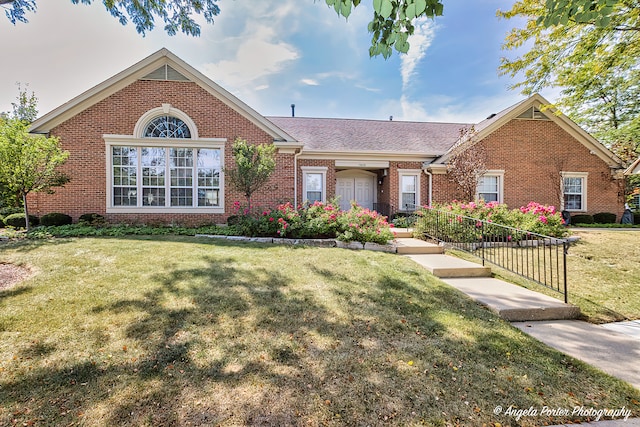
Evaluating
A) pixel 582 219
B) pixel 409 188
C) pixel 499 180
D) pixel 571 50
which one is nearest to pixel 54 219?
pixel 409 188

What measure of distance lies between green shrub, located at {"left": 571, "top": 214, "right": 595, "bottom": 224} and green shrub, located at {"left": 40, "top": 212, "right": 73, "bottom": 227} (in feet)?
70.3

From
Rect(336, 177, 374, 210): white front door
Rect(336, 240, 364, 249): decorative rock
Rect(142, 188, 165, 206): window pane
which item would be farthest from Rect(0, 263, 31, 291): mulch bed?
Rect(336, 177, 374, 210): white front door

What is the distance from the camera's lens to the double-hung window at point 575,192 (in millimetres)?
13438

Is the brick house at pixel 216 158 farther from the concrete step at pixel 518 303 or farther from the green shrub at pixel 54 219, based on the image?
the concrete step at pixel 518 303

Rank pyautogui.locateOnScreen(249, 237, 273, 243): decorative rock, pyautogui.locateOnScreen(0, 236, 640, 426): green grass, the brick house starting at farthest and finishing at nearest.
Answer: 1. the brick house
2. pyautogui.locateOnScreen(249, 237, 273, 243): decorative rock
3. pyautogui.locateOnScreen(0, 236, 640, 426): green grass

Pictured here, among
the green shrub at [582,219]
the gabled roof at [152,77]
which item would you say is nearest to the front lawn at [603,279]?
the green shrub at [582,219]

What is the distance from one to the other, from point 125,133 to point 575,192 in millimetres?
20138

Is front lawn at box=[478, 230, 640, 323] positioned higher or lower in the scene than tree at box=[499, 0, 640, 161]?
lower

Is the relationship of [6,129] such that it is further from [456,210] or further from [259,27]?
[456,210]

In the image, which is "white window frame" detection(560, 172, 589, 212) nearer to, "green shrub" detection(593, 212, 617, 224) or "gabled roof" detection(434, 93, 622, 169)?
"green shrub" detection(593, 212, 617, 224)

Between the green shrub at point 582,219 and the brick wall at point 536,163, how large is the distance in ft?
1.96

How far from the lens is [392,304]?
402cm

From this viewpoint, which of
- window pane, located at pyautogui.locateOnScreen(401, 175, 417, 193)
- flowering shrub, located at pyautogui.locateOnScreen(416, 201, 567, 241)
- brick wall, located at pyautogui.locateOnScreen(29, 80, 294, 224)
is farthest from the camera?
window pane, located at pyautogui.locateOnScreen(401, 175, 417, 193)

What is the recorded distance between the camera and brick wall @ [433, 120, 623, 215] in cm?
1303
